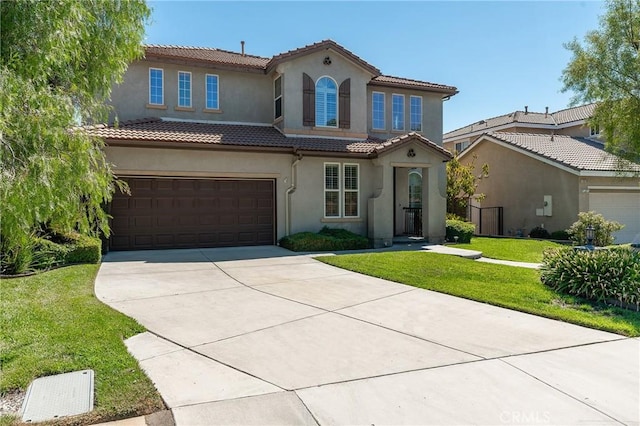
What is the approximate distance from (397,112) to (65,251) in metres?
14.3

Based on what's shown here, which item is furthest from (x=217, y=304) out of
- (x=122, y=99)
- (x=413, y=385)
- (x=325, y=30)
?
(x=325, y=30)

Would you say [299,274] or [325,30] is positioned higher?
[325,30]

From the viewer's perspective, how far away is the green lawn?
571 inches

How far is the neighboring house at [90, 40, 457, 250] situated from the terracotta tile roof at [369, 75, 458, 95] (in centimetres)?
16

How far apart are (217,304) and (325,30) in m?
14.2

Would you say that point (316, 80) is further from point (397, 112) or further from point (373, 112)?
point (397, 112)

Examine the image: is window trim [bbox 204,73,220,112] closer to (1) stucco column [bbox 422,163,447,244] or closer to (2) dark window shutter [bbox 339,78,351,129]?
(2) dark window shutter [bbox 339,78,351,129]

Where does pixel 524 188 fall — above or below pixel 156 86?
below

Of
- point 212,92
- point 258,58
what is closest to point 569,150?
point 258,58

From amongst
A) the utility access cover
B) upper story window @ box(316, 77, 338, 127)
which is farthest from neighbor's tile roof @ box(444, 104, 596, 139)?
the utility access cover

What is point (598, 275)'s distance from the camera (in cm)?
855

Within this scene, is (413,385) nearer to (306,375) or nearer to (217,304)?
(306,375)

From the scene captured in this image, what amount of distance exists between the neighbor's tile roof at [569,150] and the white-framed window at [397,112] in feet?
25.4

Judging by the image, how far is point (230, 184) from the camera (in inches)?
618
